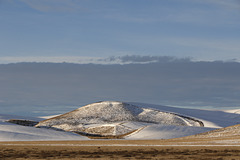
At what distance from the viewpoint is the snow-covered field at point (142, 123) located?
85.0 m

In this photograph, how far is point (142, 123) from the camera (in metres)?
110

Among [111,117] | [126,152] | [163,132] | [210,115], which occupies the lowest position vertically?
[126,152]

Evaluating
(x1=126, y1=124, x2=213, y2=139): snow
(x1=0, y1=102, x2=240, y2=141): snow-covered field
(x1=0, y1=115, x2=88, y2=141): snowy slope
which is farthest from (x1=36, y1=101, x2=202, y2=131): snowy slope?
(x1=0, y1=115, x2=88, y2=141): snowy slope

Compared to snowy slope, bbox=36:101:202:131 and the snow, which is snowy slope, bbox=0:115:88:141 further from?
snowy slope, bbox=36:101:202:131

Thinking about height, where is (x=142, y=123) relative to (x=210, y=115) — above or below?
below

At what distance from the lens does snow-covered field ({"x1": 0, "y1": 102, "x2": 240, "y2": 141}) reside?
279 ft

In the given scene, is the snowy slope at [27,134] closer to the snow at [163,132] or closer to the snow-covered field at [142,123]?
the snow-covered field at [142,123]

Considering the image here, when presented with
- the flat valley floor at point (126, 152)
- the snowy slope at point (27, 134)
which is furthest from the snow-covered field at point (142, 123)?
the flat valley floor at point (126, 152)

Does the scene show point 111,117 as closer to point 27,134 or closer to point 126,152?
point 27,134

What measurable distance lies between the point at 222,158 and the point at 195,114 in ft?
329

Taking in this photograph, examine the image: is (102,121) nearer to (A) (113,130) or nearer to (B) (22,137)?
(A) (113,130)

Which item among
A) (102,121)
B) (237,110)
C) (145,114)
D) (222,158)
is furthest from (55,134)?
(237,110)

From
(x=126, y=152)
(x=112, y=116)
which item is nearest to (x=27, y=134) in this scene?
(x=126, y=152)

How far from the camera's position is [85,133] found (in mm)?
101750
